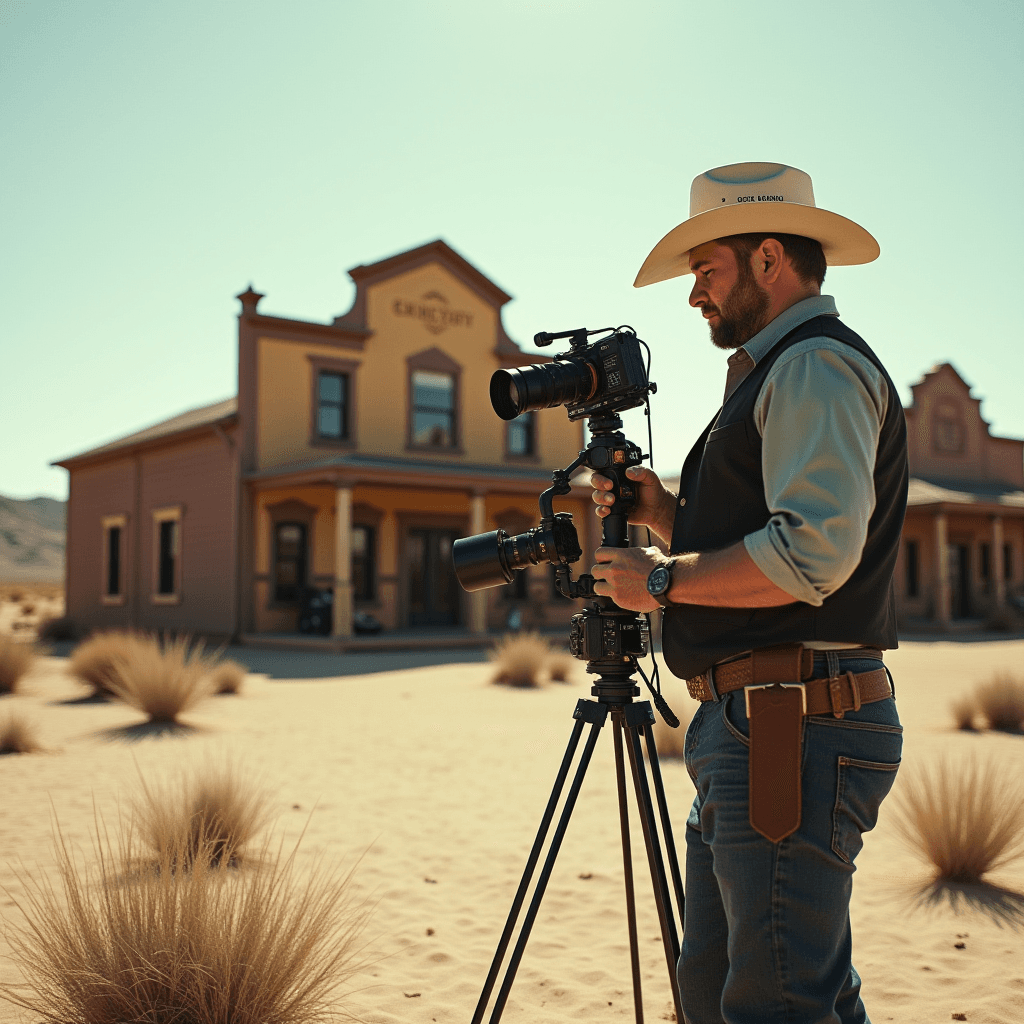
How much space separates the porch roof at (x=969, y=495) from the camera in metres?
23.5

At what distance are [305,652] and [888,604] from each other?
53.2ft

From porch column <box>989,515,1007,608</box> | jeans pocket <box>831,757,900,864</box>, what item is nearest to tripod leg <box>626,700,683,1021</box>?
jeans pocket <box>831,757,900,864</box>

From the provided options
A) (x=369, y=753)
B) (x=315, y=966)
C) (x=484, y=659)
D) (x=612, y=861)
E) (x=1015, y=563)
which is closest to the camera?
(x=315, y=966)

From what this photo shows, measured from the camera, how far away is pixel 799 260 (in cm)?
202

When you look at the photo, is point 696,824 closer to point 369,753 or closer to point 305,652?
point 369,753

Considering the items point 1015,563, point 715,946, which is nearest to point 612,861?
point 715,946

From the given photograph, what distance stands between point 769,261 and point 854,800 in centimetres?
109

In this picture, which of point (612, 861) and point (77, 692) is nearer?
point (612, 861)

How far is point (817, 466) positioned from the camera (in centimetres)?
168

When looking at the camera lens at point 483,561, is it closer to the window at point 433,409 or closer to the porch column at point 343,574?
the porch column at point 343,574

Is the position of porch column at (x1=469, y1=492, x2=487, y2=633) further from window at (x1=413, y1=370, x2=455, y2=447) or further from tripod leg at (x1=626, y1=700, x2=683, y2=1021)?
tripod leg at (x1=626, y1=700, x2=683, y2=1021)

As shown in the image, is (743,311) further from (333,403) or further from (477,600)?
(333,403)

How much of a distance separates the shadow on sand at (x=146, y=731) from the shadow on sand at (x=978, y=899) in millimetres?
6221

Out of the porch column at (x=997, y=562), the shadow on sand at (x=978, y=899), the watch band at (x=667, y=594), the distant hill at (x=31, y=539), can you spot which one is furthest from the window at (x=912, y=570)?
the distant hill at (x=31, y=539)
